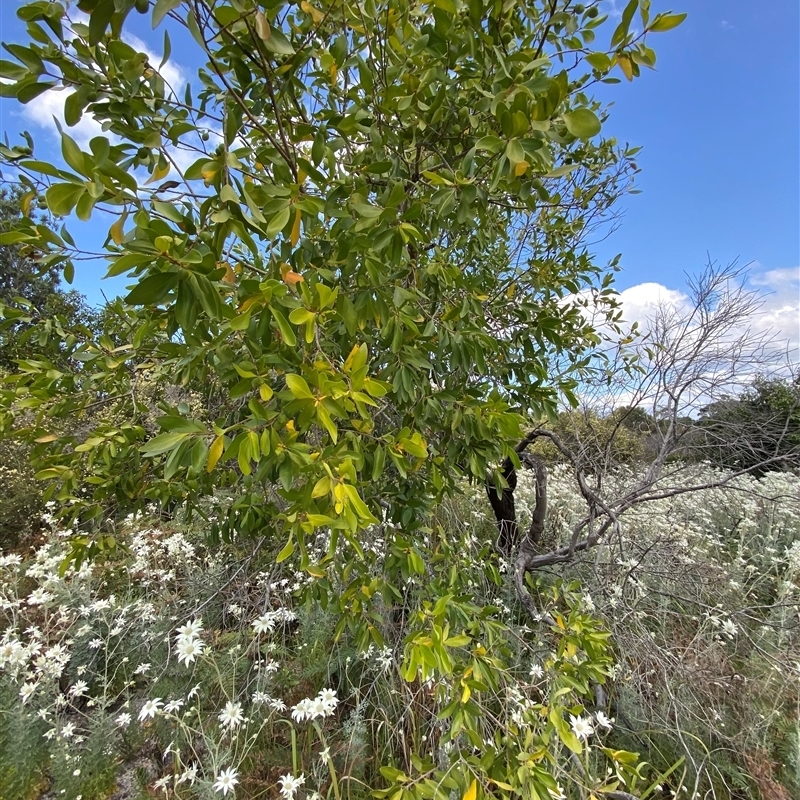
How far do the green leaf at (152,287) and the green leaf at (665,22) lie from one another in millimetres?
1129

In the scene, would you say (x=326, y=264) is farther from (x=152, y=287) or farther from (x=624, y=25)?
(x=624, y=25)

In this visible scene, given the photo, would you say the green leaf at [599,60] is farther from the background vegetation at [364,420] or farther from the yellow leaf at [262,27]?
the yellow leaf at [262,27]

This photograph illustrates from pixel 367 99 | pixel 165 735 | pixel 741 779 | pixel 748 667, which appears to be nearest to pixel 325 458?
pixel 367 99

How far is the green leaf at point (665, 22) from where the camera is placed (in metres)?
0.92

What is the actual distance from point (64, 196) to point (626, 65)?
117cm

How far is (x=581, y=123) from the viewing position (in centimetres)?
77

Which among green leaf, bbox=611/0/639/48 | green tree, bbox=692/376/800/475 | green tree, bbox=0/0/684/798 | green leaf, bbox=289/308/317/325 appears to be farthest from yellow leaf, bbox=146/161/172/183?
green tree, bbox=692/376/800/475

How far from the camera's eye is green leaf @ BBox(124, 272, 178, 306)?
24.9 inches

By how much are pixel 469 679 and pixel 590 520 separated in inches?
62.2

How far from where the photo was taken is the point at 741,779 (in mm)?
1979

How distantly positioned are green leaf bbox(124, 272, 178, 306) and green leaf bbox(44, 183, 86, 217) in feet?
0.45

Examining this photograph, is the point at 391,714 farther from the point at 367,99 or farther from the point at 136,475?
the point at 367,99

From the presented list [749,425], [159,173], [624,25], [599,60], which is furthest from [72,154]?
[749,425]

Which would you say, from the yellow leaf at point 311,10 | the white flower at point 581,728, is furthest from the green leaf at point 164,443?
the white flower at point 581,728
